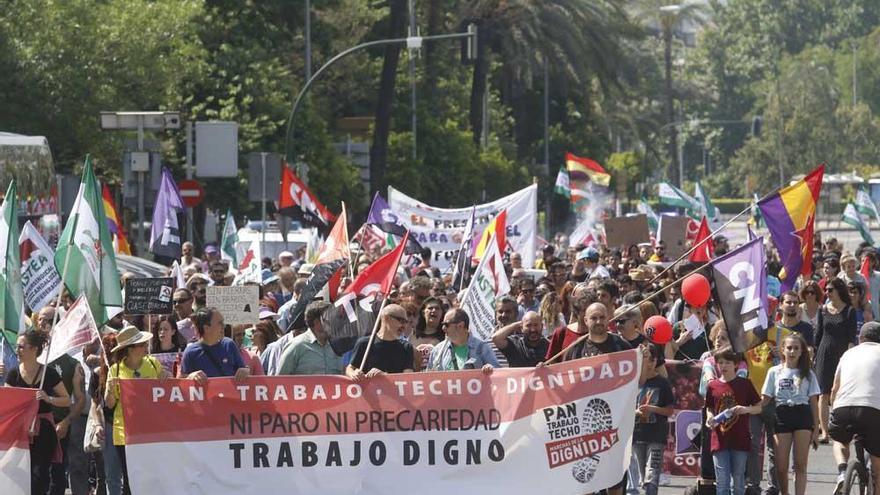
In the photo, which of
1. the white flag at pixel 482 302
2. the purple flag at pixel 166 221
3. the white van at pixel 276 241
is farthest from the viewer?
the white van at pixel 276 241

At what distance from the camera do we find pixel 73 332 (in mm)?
11547

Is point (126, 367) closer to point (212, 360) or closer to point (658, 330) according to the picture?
point (212, 360)

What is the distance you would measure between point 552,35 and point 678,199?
505 inches

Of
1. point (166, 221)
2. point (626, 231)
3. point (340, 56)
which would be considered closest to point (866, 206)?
point (626, 231)

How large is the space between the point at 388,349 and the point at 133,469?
1.61m

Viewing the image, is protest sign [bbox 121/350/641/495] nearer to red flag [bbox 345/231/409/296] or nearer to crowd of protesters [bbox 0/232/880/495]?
crowd of protesters [bbox 0/232/880/495]

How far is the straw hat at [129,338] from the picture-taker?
1145cm

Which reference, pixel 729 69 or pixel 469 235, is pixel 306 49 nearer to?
pixel 469 235

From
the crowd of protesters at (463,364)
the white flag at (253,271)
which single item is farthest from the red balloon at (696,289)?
the white flag at (253,271)

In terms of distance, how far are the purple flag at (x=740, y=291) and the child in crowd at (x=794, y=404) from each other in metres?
0.44

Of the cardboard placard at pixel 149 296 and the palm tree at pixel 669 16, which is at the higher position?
the palm tree at pixel 669 16

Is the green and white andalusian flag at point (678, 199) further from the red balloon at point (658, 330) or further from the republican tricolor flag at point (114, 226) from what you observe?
the red balloon at point (658, 330)

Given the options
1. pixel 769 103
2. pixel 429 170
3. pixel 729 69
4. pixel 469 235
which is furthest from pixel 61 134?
pixel 729 69

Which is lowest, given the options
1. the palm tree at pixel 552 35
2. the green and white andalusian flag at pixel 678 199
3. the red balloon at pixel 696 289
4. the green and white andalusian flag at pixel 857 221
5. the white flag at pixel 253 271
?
the green and white andalusian flag at pixel 678 199
